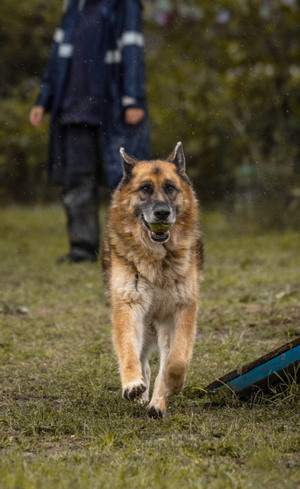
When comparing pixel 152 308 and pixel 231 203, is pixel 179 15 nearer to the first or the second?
pixel 231 203

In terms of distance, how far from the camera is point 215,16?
36.7ft

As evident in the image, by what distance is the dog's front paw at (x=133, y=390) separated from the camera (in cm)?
317

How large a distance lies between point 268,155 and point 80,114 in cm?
507

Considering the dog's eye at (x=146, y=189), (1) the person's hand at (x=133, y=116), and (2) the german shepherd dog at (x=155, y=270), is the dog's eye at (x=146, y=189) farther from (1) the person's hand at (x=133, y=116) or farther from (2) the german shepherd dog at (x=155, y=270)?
(1) the person's hand at (x=133, y=116)

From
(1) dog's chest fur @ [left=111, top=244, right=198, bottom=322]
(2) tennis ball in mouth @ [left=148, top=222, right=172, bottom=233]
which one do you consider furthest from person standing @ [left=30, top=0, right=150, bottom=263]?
(1) dog's chest fur @ [left=111, top=244, right=198, bottom=322]

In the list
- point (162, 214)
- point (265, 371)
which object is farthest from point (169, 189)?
point (265, 371)

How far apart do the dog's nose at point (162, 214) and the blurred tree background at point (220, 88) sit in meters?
6.99

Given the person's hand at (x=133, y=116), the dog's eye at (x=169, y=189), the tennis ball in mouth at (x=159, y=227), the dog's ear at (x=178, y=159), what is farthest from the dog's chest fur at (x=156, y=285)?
the person's hand at (x=133, y=116)

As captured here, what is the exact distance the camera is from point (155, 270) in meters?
3.59

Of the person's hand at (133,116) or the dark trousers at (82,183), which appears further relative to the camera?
the dark trousers at (82,183)

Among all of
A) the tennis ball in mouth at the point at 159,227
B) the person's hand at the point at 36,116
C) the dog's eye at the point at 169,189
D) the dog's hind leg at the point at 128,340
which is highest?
the person's hand at the point at 36,116

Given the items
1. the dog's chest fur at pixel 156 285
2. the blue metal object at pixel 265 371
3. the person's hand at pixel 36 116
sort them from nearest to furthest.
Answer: the blue metal object at pixel 265 371 < the dog's chest fur at pixel 156 285 < the person's hand at pixel 36 116

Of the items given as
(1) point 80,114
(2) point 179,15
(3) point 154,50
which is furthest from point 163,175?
(3) point 154,50

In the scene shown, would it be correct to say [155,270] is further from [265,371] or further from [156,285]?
[265,371]
